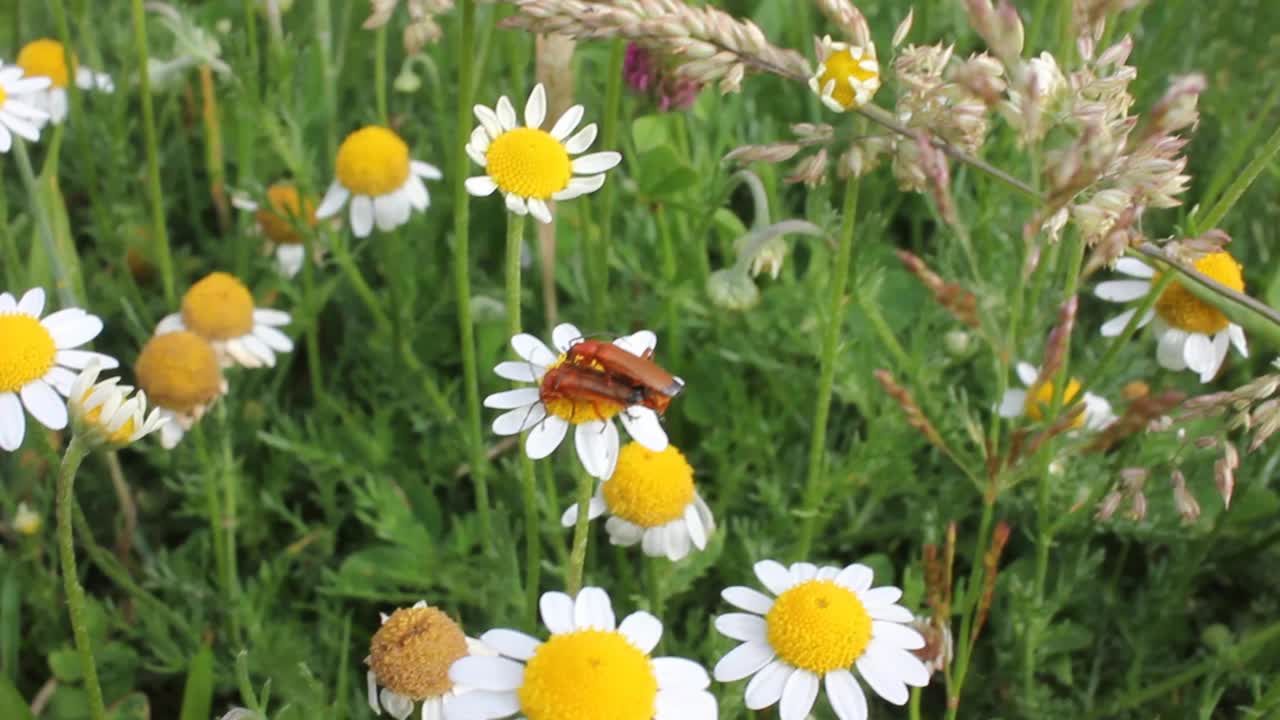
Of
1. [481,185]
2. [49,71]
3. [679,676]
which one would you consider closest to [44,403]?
[481,185]

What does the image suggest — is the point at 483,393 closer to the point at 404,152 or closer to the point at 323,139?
the point at 404,152

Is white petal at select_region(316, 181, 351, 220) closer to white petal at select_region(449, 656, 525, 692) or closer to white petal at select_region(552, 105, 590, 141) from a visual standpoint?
white petal at select_region(552, 105, 590, 141)

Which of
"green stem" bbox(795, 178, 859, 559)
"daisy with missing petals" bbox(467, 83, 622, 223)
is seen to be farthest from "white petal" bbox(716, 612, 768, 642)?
"daisy with missing petals" bbox(467, 83, 622, 223)

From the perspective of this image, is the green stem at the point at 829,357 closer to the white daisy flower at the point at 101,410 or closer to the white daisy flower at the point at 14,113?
the white daisy flower at the point at 101,410

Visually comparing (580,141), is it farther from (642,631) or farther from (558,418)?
(642,631)

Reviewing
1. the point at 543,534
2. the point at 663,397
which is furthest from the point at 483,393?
the point at 663,397

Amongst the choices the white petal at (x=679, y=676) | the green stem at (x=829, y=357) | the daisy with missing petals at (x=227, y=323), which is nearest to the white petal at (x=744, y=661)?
the white petal at (x=679, y=676)
